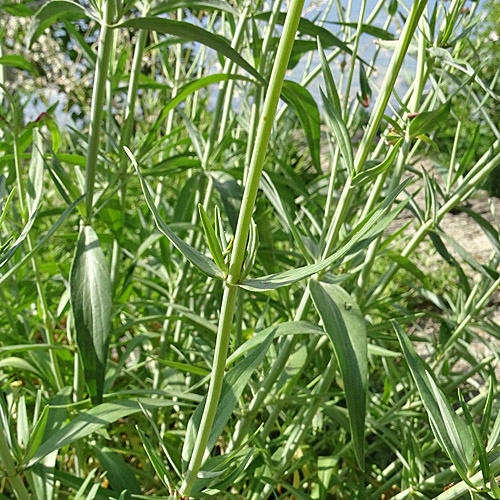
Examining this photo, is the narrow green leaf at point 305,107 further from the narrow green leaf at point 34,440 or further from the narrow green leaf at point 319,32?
the narrow green leaf at point 34,440

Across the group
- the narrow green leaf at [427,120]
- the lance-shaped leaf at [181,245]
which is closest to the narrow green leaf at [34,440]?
the lance-shaped leaf at [181,245]

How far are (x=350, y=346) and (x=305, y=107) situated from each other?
43 cm

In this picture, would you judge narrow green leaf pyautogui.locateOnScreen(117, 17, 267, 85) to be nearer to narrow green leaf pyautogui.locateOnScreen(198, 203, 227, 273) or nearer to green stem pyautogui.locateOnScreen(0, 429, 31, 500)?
narrow green leaf pyautogui.locateOnScreen(198, 203, 227, 273)

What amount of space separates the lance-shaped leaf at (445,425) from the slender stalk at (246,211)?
17cm

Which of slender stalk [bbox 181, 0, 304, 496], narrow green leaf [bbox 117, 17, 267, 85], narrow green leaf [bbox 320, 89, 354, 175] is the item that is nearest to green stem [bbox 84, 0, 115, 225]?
narrow green leaf [bbox 117, 17, 267, 85]

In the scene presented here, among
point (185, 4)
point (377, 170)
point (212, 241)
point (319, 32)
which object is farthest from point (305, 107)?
point (212, 241)

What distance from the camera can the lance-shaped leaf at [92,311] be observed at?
2.23 feet

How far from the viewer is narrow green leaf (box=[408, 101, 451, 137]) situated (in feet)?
2.07

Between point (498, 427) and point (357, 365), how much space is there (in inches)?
5.0

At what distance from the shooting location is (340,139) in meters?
0.55

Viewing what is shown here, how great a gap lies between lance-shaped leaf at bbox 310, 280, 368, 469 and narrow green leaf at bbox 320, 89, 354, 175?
129mm

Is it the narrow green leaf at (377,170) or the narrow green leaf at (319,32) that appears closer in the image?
the narrow green leaf at (377,170)

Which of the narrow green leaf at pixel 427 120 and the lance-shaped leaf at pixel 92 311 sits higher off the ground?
the narrow green leaf at pixel 427 120

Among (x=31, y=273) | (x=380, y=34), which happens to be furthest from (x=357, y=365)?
(x=31, y=273)
